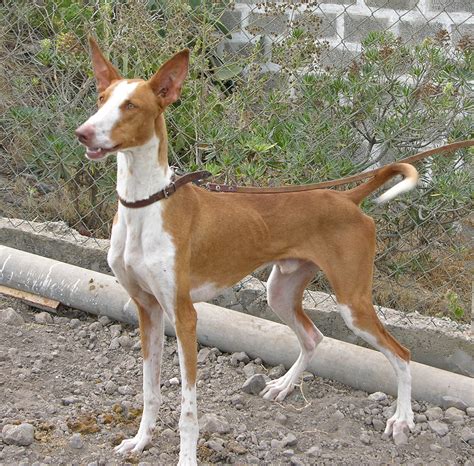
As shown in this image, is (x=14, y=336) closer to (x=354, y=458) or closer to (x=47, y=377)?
(x=47, y=377)

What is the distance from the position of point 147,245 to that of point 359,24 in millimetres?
2837

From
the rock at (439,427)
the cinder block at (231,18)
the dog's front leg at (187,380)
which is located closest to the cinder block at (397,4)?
the cinder block at (231,18)

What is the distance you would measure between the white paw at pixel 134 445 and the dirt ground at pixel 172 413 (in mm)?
33

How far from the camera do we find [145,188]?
368 cm

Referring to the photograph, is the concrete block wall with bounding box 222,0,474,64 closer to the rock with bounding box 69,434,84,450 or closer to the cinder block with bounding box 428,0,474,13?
the cinder block with bounding box 428,0,474,13

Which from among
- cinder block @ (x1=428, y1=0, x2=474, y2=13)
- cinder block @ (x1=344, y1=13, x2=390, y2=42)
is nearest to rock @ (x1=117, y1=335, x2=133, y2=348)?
cinder block @ (x1=344, y1=13, x2=390, y2=42)

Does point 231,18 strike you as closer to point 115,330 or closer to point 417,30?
point 417,30

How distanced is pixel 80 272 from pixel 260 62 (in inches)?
61.9

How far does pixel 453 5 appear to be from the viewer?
19.0 feet

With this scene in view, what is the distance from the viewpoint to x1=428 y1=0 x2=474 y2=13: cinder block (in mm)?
5703

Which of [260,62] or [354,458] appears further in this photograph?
[260,62]

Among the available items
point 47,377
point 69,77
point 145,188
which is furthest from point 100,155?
point 69,77

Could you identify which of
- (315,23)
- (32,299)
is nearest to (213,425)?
(32,299)

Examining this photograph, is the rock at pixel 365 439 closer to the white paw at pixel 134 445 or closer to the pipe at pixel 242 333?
the pipe at pixel 242 333
